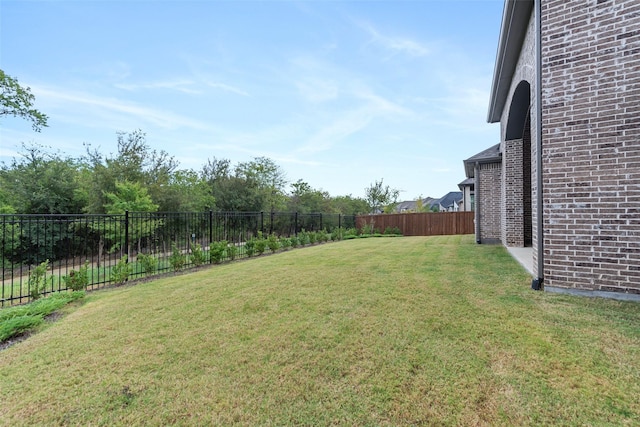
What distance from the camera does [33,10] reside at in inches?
267

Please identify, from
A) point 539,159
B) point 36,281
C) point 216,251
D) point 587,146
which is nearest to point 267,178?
point 216,251

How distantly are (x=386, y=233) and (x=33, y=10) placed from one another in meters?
16.6

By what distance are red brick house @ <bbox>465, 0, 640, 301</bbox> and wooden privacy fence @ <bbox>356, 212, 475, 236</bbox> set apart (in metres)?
13.9

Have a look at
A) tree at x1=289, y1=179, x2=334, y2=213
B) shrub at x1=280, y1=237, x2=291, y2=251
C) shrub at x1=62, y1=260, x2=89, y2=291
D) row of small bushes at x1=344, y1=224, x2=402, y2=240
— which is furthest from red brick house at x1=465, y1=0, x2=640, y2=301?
tree at x1=289, y1=179, x2=334, y2=213

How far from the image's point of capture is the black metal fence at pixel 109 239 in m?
5.58

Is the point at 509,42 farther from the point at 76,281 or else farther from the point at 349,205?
the point at 349,205

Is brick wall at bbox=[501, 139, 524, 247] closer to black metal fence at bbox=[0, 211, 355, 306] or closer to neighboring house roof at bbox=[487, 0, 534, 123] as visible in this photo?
neighboring house roof at bbox=[487, 0, 534, 123]

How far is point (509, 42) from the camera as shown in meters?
5.34

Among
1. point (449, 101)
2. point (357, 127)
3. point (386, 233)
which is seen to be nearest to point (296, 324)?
point (449, 101)

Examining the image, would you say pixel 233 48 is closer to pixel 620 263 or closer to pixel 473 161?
pixel 473 161

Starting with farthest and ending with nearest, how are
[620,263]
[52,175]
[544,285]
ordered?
1. [52,175]
2. [544,285]
3. [620,263]

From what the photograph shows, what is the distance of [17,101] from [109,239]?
548 cm

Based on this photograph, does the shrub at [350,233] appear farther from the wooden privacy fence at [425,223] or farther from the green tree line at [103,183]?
the green tree line at [103,183]

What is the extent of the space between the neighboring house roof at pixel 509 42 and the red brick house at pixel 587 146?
682mm
